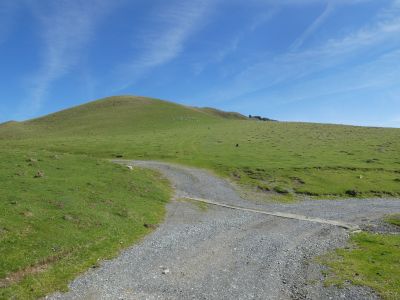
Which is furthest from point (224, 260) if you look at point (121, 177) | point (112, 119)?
point (112, 119)

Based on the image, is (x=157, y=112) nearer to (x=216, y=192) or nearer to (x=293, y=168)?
(x=293, y=168)

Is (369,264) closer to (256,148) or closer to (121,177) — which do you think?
(121,177)

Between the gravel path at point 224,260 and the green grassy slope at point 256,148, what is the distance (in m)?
13.9

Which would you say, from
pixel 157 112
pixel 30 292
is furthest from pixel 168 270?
pixel 157 112

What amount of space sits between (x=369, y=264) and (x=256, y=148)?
192 feet

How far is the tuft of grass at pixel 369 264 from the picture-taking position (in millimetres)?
19391

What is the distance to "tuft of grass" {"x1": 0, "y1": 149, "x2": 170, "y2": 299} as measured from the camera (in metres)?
19.5

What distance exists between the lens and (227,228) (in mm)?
30906

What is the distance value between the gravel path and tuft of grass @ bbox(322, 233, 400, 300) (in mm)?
777

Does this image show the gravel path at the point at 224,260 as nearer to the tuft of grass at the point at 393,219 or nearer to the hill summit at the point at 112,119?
the tuft of grass at the point at 393,219

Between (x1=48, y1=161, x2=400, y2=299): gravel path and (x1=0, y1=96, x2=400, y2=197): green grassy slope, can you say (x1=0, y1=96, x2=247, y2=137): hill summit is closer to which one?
(x1=0, y1=96, x2=400, y2=197): green grassy slope

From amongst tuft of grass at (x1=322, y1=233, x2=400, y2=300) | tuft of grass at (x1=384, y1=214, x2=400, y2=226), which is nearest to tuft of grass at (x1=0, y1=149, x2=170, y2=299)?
tuft of grass at (x1=322, y1=233, x2=400, y2=300)

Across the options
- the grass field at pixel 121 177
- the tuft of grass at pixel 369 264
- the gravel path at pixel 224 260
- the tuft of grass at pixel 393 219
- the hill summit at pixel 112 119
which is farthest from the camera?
the hill summit at pixel 112 119

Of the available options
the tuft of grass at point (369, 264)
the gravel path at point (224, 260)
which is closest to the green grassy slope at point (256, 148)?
the gravel path at point (224, 260)
